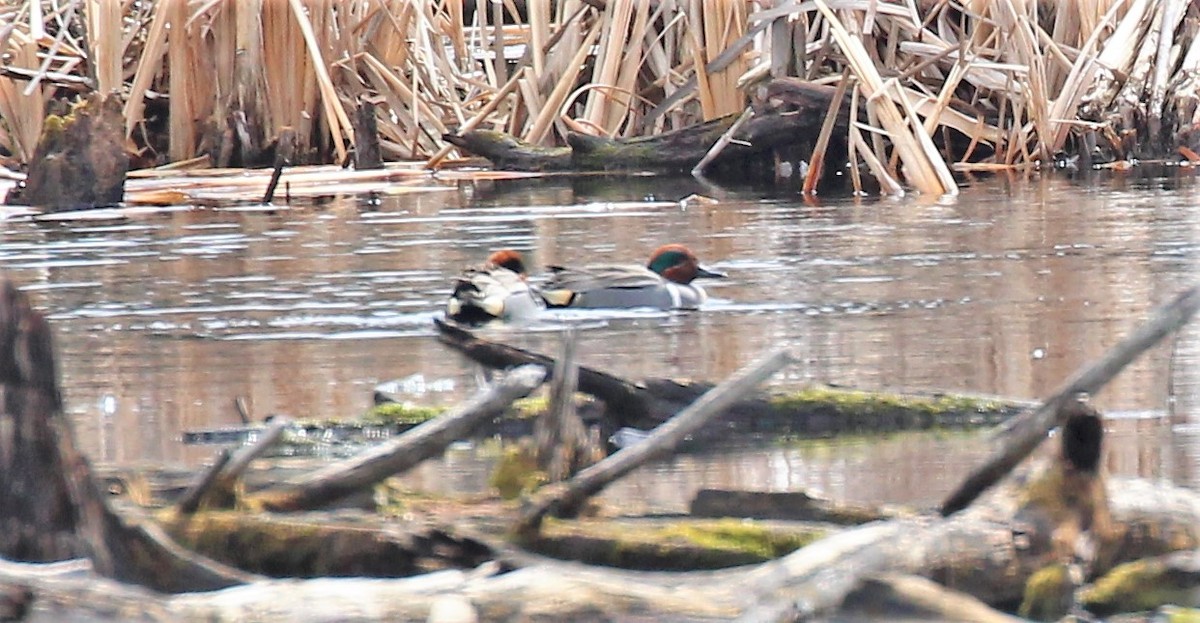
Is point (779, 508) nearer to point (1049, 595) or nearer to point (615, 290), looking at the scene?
point (1049, 595)

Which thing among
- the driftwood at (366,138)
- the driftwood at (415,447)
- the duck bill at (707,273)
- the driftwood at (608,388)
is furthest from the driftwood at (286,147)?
the driftwood at (415,447)

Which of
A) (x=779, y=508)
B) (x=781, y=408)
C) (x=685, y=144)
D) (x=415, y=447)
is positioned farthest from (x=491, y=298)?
(x=685, y=144)

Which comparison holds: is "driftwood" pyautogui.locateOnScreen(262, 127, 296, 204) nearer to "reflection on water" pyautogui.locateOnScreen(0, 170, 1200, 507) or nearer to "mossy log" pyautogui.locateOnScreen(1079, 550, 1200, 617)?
"reflection on water" pyautogui.locateOnScreen(0, 170, 1200, 507)

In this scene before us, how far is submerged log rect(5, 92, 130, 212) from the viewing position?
14.0 metres

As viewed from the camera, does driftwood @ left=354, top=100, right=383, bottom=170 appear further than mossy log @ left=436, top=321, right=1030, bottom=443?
Yes

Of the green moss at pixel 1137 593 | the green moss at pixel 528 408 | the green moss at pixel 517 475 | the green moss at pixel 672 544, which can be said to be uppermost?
the green moss at pixel 517 475

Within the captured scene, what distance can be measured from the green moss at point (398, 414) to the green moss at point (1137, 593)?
2.07 meters

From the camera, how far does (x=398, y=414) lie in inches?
199

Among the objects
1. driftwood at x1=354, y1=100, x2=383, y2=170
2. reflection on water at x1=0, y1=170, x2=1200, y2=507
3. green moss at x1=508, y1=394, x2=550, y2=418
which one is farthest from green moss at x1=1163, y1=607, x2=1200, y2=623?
driftwood at x1=354, y1=100, x2=383, y2=170

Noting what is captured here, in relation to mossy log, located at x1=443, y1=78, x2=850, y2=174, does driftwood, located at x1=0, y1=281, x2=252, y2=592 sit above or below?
above

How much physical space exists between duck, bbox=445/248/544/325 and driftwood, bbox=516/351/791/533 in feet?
14.1

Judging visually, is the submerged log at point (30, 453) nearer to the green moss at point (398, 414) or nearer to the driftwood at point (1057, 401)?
the driftwood at point (1057, 401)

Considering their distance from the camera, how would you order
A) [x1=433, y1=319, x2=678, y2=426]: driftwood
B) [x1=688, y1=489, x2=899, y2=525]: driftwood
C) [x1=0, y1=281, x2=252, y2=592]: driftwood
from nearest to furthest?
1. [x1=0, y1=281, x2=252, y2=592]: driftwood
2. [x1=688, y1=489, x2=899, y2=525]: driftwood
3. [x1=433, y1=319, x2=678, y2=426]: driftwood

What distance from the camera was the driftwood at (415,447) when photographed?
3.54m
